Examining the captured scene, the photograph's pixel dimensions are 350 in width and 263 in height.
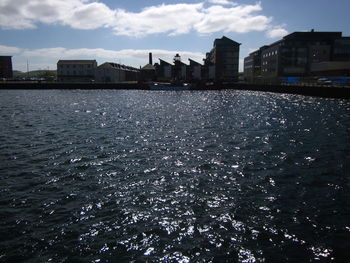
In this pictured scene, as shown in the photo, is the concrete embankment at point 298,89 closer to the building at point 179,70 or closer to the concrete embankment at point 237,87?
the concrete embankment at point 237,87

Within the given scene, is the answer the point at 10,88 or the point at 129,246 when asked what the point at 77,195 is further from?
the point at 10,88

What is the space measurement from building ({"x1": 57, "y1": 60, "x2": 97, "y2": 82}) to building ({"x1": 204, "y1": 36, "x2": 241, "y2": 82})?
69.1 m

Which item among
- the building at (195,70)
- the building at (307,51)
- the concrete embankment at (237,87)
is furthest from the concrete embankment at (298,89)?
the building at (195,70)

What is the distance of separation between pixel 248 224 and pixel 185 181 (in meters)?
5.82

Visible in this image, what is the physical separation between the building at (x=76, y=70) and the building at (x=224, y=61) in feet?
227

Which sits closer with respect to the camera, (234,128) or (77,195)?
(77,195)

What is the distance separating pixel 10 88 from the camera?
144750mm

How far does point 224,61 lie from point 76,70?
87315mm

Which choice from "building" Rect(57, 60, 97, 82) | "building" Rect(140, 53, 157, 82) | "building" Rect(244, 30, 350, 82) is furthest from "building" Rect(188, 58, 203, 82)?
"building" Rect(57, 60, 97, 82)

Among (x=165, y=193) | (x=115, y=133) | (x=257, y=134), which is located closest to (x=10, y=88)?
(x=115, y=133)

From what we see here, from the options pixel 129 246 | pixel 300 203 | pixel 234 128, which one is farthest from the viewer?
pixel 234 128

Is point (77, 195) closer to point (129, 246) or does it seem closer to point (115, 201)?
point (115, 201)

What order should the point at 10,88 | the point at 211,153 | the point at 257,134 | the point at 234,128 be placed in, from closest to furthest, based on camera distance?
the point at 211,153, the point at 257,134, the point at 234,128, the point at 10,88

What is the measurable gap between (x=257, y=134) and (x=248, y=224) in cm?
2255
